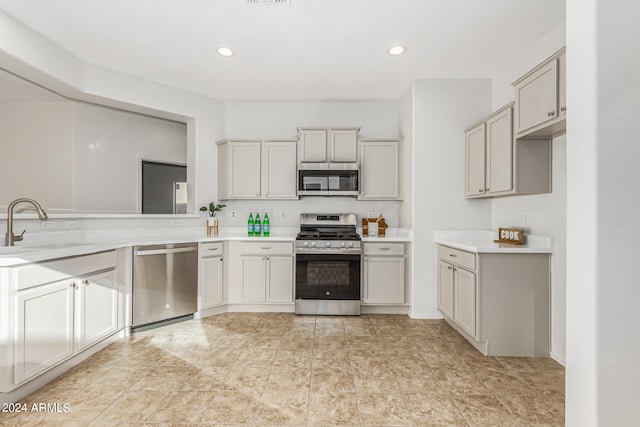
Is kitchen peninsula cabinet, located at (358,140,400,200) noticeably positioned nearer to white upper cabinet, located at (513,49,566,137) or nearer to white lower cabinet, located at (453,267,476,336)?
white lower cabinet, located at (453,267,476,336)

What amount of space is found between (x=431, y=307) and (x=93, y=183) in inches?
171

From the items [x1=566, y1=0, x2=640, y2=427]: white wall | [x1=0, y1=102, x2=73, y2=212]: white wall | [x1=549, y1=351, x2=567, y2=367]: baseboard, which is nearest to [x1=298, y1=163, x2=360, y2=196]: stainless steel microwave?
[x1=549, y1=351, x2=567, y2=367]: baseboard

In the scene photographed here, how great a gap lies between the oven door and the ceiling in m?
2.09

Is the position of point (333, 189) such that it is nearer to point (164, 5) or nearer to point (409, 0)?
point (409, 0)

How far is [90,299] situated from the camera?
109 inches

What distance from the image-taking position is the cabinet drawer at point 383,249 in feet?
13.0

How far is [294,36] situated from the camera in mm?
2916

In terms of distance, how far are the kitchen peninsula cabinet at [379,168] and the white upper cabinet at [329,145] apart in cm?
14

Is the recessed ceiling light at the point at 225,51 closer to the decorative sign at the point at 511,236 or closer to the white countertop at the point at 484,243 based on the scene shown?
the white countertop at the point at 484,243

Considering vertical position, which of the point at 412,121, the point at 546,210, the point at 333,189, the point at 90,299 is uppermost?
the point at 412,121

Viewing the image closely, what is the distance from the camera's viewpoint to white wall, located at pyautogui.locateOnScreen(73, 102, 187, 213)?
3988 mm

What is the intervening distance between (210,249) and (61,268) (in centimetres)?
159

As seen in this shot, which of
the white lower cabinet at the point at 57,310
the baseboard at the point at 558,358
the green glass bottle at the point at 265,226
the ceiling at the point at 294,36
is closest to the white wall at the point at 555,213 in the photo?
the baseboard at the point at 558,358

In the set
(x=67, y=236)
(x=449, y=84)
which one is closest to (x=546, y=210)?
(x=449, y=84)
